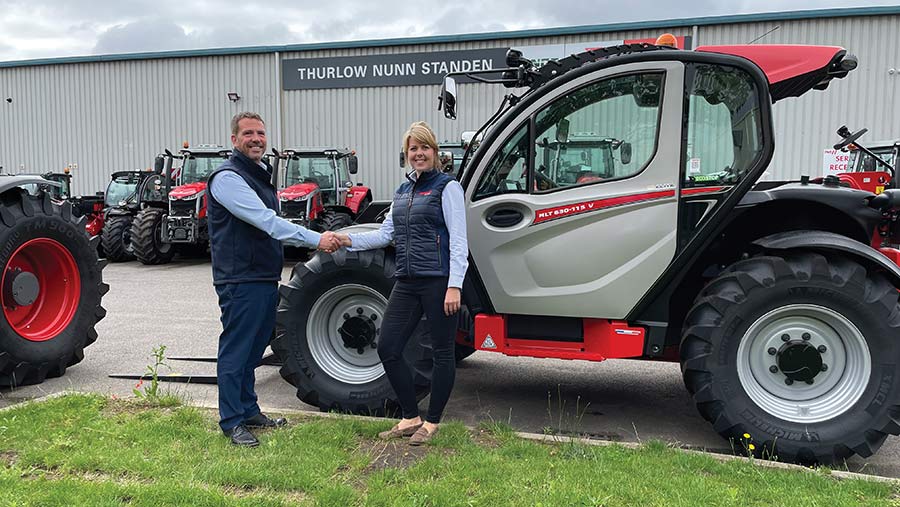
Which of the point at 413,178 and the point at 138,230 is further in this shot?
the point at 138,230

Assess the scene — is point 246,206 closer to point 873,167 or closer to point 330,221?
point 330,221

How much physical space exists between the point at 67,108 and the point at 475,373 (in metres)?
20.7

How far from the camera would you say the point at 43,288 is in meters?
5.64

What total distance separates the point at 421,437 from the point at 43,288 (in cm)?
381

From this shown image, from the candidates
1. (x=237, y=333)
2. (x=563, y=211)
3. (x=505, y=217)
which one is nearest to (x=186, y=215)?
(x=237, y=333)

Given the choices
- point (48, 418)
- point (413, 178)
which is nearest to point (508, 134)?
point (413, 178)

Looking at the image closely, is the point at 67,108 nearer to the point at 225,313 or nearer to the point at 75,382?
the point at 75,382

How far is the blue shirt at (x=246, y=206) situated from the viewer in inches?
147

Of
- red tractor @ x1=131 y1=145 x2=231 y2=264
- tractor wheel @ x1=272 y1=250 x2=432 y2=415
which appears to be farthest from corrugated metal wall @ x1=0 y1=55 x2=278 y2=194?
tractor wheel @ x1=272 y1=250 x2=432 y2=415

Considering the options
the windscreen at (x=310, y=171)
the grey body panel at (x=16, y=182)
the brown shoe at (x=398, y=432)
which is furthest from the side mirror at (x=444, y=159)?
the windscreen at (x=310, y=171)

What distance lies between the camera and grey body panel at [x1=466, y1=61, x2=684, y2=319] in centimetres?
395

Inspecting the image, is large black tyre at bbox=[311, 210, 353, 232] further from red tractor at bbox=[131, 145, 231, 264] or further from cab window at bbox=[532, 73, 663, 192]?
cab window at bbox=[532, 73, 663, 192]

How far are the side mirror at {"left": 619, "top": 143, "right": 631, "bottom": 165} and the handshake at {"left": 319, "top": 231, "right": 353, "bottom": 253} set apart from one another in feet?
5.66

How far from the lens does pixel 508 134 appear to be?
418 cm
